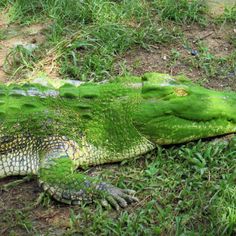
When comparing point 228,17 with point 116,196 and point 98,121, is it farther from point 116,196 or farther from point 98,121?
point 116,196

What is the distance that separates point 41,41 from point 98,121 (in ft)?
6.90

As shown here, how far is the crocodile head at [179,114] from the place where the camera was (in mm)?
4520

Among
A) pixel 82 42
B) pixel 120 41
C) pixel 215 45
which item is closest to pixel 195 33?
pixel 215 45

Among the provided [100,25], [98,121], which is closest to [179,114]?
[98,121]

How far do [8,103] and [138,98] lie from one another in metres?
1.09

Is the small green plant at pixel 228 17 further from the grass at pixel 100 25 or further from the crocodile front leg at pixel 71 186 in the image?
the crocodile front leg at pixel 71 186

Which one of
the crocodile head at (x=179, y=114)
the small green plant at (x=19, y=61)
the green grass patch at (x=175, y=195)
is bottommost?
the green grass patch at (x=175, y=195)

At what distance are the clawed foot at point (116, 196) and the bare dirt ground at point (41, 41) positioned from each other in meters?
0.30

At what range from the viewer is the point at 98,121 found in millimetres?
4527

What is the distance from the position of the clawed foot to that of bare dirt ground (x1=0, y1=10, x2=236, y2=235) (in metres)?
0.30

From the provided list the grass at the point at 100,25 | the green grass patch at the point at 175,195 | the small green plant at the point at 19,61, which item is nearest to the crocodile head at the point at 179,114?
the green grass patch at the point at 175,195

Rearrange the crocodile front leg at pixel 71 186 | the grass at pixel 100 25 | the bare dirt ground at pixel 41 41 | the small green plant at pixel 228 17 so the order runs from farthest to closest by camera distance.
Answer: the small green plant at pixel 228 17
the grass at pixel 100 25
the crocodile front leg at pixel 71 186
the bare dirt ground at pixel 41 41

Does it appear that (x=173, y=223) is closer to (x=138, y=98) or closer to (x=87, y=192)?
(x=87, y=192)

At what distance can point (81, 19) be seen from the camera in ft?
21.3
